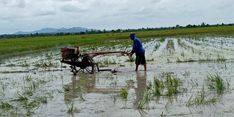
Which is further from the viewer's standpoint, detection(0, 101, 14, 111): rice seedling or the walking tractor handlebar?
the walking tractor handlebar

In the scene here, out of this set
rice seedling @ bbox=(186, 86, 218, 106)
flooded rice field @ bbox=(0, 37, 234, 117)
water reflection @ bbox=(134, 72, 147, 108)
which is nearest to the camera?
flooded rice field @ bbox=(0, 37, 234, 117)

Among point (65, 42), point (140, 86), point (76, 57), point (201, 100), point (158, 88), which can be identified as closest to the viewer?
point (201, 100)

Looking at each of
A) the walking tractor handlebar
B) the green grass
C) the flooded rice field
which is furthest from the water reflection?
the green grass

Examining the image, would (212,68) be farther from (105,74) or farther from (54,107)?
(54,107)

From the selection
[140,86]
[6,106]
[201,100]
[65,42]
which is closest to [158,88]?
[140,86]

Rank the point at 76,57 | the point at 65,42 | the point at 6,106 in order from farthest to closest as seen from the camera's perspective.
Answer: the point at 65,42, the point at 76,57, the point at 6,106

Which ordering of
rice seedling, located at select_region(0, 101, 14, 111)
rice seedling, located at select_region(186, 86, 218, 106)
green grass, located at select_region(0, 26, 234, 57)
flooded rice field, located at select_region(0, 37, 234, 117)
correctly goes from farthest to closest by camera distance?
green grass, located at select_region(0, 26, 234, 57), rice seedling, located at select_region(0, 101, 14, 111), rice seedling, located at select_region(186, 86, 218, 106), flooded rice field, located at select_region(0, 37, 234, 117)

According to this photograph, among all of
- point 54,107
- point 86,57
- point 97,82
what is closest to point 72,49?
point 86,57

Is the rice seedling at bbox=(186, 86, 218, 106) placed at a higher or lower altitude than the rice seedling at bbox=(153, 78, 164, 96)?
higher

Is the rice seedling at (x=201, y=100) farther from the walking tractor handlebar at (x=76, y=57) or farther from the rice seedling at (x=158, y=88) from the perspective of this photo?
the walking tractor handlebar at (x=76, y=57)

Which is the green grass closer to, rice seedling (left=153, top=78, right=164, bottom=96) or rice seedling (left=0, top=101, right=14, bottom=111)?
rice seedling (left=153, top=78, right=164, bottom=96)

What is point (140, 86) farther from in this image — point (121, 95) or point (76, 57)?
point (76, 57)

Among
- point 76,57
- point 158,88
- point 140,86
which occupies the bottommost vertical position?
point 140,86

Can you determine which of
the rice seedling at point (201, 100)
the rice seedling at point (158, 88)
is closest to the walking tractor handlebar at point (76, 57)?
the rice seedling at point (158, 88)
